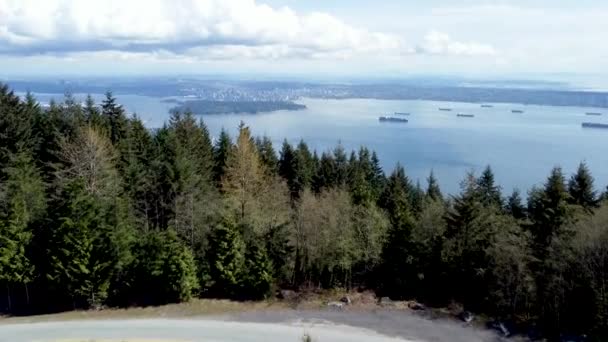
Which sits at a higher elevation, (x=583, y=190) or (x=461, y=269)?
(x=583, y=190)

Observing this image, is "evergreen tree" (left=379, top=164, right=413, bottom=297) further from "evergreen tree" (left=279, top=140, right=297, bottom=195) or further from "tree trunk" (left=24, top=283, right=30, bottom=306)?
"tree trunk" (left=24, top=283, right=30, bottom=306)

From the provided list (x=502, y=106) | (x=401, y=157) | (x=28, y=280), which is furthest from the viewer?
(x=502, y=106)

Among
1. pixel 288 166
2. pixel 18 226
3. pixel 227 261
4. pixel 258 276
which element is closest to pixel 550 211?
pixel 258 276

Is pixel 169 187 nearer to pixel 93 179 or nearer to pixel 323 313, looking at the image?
pixel 93 179

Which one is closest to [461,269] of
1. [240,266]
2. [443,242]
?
[443,242]

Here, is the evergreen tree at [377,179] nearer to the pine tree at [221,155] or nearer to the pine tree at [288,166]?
the pine tree at [288,166]

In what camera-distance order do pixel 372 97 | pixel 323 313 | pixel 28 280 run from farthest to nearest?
pixel 372 97, pixel 28 280, pixel 323 313

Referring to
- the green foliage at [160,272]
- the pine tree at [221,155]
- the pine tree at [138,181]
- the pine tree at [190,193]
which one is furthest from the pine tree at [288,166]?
the green foliage at [160,272]

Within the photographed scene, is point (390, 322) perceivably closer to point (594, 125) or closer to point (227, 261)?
point (227, 261)
